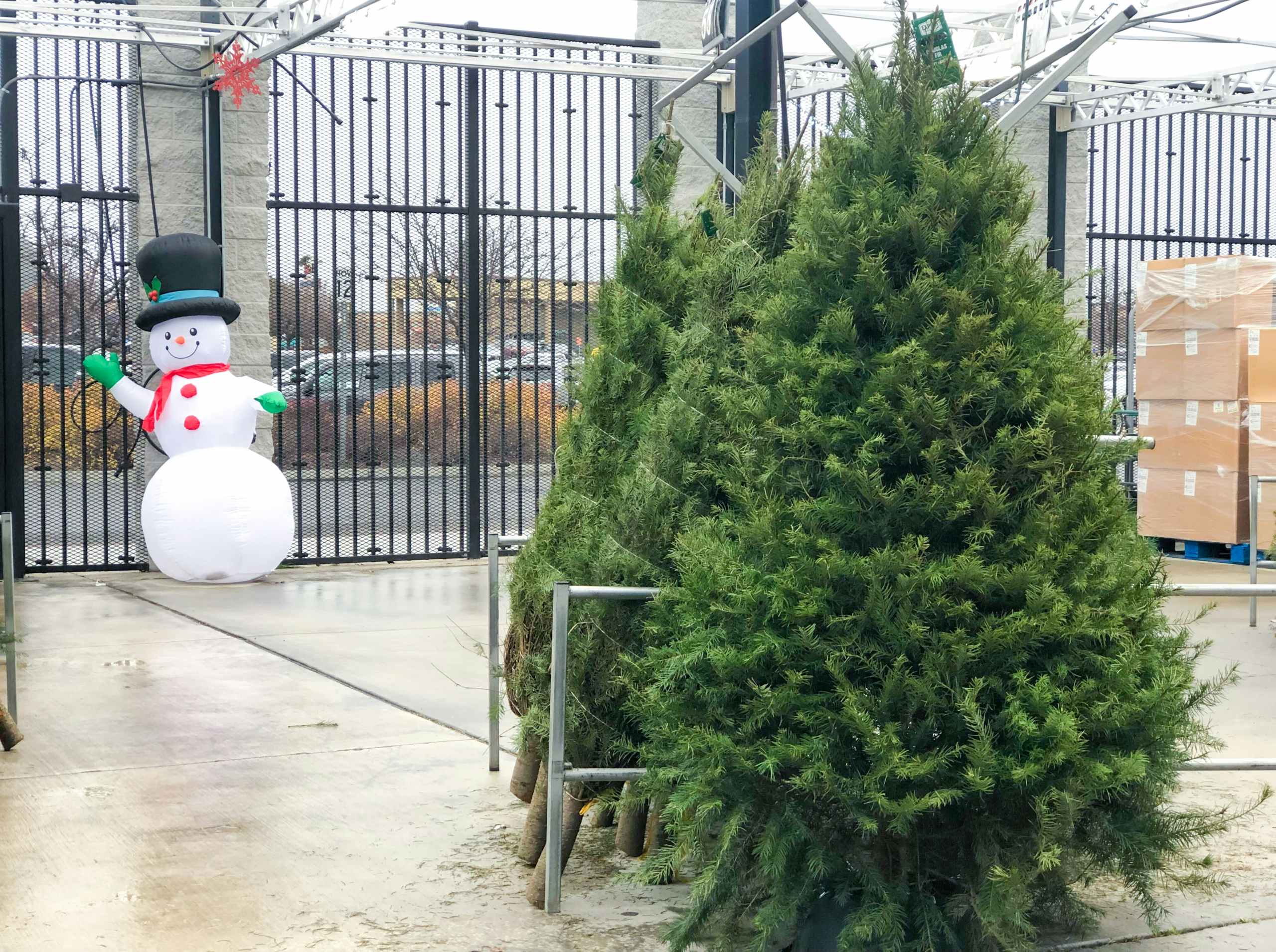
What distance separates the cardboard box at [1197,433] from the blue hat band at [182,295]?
7.17m

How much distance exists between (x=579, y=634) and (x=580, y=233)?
27.4 ft

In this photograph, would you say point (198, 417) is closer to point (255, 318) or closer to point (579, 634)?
point (255, 318)

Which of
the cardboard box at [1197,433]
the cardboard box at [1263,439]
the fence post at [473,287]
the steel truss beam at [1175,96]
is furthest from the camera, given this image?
the steel truss beam at [1175,96]

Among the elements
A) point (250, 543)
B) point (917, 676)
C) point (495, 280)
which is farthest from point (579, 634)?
point (495, 280)

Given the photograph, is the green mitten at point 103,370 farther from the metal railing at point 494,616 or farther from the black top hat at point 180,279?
the metal railing at point 494,616

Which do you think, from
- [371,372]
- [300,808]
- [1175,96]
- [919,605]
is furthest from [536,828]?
[1175,96]

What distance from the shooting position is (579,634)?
12.1ft

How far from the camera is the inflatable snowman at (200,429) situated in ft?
26.0

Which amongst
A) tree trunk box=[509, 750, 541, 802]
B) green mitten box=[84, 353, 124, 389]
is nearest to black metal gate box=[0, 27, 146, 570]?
green mitten box=[84, 353, 124, 389]

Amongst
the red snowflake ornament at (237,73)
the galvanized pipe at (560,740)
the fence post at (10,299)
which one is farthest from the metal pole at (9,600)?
the red snowflake ornament at (237,73)

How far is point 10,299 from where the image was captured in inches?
391

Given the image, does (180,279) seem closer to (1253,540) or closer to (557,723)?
(557,723)

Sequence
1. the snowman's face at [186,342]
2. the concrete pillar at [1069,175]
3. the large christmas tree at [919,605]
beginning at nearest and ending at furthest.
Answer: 1. the large christmas tree at [919,605]
2. the snowman's face at [186,342]
3. the concrete pillar at [1069,175]

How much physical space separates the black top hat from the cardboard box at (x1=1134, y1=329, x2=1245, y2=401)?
7292 millimetres
